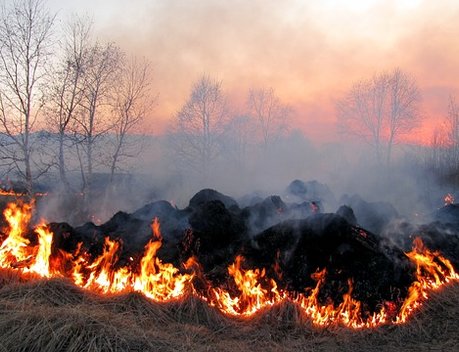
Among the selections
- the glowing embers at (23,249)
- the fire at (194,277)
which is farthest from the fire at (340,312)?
the glowing embers at (23,249)

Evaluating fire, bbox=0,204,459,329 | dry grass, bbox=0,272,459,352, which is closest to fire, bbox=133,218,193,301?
fire, bbox=0,204,459,329

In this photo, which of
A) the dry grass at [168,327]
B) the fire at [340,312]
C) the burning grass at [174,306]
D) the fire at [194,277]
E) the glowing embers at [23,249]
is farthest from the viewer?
the glowing embers at [23,249]

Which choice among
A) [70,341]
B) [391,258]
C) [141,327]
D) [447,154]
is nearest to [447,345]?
[391,258]

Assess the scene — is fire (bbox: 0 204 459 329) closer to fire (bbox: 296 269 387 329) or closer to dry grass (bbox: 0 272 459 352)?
fire (bbox: 296 269 387 329)

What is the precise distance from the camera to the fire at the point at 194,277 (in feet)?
18.8

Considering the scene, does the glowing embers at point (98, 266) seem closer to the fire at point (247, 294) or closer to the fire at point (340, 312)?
the fire at point (247, 294)

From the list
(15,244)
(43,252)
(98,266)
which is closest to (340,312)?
(98,266)

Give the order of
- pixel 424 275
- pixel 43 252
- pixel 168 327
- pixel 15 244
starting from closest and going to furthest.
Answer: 1. pixel 168 327
2. pixel 424 275
3. pixel 43 252
4. pixel 15 244

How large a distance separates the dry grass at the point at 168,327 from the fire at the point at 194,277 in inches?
8.6

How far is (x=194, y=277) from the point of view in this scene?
6535 millimetres

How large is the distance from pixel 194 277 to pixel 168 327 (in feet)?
4.66

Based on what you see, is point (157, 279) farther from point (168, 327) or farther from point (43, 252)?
point (43, 252)

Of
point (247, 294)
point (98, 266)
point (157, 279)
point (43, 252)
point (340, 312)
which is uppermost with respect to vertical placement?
point (43, 252)

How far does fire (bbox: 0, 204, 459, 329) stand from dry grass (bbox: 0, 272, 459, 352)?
0.22 metres
